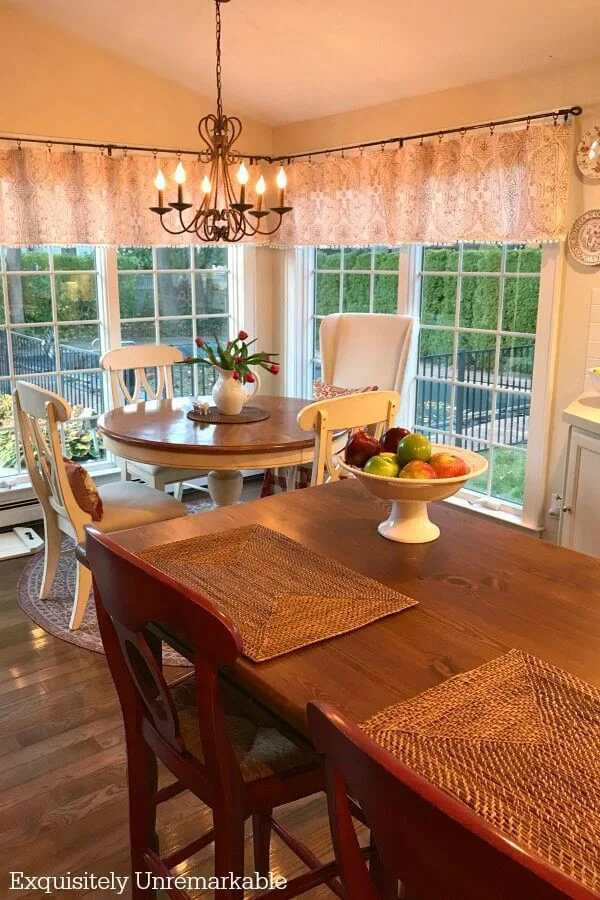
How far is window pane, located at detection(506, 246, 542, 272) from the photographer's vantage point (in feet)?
11.7

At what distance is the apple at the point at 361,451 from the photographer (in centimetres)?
166

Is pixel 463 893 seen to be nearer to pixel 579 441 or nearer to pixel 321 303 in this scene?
pixel 579 441

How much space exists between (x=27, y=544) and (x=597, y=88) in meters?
3.41

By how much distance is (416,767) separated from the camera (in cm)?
90

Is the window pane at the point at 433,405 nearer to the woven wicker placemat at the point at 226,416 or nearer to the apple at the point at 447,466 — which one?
the woven wicker placemat at the point at 226,416

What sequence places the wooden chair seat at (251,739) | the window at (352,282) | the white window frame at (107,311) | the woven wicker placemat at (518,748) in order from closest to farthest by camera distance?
1. the woven wicker placemat at (518,748)
2. the wooden chair seat at (251,739)
3. the white window frame at (107,311)
4. the window at (352,282)

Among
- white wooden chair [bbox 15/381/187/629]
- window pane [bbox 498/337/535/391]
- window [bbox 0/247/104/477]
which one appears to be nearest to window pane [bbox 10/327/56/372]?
window [bbox 0/247/104/477]

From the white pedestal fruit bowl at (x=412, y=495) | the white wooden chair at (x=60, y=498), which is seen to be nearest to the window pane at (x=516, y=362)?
the white wooden chair at (x=60, y=498)

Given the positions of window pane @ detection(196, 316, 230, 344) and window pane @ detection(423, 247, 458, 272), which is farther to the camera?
window pane @ detection(196, 316, 230, 344)

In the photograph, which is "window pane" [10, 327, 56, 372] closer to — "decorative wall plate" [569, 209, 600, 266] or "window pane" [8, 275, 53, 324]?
"window pane" [8, 275, 53, 324]

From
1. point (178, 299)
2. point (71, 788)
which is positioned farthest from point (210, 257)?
point (71, 788)

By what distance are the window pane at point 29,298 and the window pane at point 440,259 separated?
2104 mm

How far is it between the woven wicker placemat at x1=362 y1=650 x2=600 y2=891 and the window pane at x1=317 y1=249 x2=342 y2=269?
12.8 ft

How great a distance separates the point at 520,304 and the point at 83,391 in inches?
99.8
